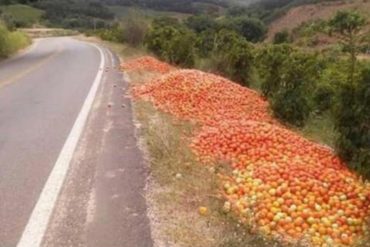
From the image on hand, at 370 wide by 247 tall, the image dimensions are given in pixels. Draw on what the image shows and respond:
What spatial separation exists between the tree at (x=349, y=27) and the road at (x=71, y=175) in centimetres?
320

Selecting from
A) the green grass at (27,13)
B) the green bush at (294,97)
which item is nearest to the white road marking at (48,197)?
the green bush at (294,97)

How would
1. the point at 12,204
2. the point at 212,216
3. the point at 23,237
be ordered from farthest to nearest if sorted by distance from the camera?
the point at 12,204 → the point at 212,216 → the point at 23,237

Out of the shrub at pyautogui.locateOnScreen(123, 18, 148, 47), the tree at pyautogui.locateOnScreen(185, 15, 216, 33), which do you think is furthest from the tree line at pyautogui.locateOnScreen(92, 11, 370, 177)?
the tree at pyautogui.locateOnScreen(185, 15, 216, 33)

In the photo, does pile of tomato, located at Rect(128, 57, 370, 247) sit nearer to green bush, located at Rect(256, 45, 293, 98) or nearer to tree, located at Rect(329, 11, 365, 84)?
tree, located at Rect(329, 11, 365, 84)

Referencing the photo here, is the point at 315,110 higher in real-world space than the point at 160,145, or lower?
lower

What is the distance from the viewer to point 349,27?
7891 mm

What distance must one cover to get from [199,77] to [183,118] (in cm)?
376

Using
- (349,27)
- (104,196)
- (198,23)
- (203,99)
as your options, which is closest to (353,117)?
(349,27)

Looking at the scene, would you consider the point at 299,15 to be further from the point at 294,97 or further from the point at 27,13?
the point at 294,97

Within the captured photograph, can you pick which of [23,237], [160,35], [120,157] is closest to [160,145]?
[120,157]

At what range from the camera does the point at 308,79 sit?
12.3 meters

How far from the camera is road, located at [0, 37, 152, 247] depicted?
193 inches

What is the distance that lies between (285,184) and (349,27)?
3.12m

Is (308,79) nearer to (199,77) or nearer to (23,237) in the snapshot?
(199,77)
